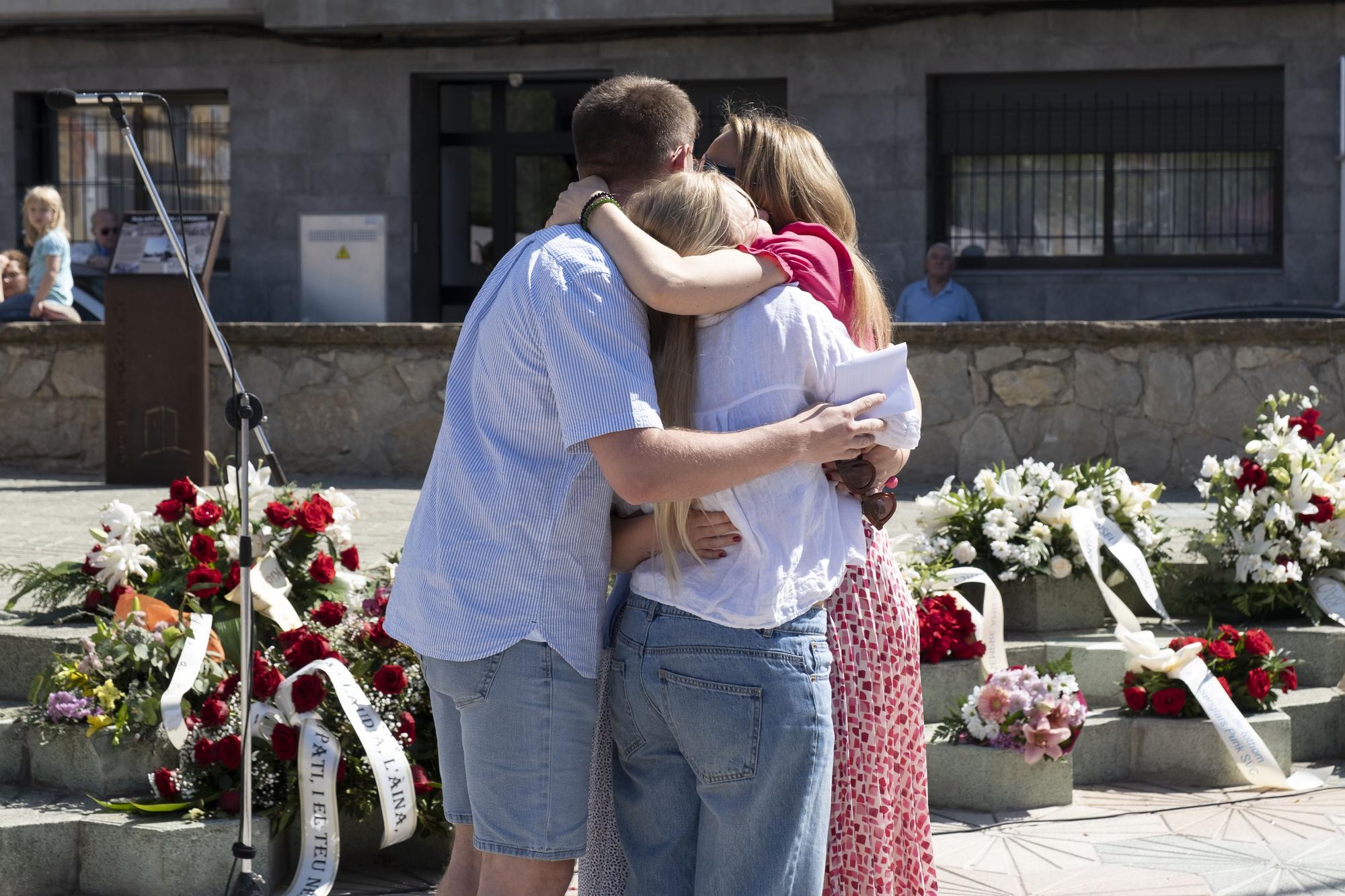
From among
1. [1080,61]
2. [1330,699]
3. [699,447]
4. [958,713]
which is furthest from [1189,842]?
[1080,61]

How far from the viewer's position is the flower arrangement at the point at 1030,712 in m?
4.15

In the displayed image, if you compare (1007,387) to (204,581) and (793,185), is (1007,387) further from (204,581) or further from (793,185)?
(793,185)

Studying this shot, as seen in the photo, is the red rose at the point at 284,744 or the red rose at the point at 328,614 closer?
the red rose at the point at 284,744

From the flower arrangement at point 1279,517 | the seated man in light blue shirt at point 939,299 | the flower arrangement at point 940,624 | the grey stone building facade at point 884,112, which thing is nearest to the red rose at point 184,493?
the flower arrangement at point 940,624

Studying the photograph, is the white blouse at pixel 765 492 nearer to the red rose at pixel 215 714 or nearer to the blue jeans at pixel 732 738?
the blue jeans at pixel 732 738

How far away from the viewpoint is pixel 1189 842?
13.0ft

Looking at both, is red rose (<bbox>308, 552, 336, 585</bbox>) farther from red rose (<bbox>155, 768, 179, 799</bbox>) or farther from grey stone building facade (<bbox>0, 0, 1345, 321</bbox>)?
grey stone building facade (<bbox>0, 0, 1345, 321</bbox>)

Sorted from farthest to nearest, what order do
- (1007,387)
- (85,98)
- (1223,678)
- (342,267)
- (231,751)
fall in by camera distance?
(342,267), (1007,387), (1223,678), (85,98), (231,751)

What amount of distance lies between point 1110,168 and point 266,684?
1110 cm

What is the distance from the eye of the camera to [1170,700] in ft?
14.9

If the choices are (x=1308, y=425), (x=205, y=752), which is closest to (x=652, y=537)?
(x=205, y=752)

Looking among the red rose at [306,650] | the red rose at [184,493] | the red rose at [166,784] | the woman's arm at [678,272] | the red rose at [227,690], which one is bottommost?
the red rose at [166,784]

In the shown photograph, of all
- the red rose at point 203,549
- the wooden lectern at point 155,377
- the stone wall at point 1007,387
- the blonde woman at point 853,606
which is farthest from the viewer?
the wooden lectern at point 155,377

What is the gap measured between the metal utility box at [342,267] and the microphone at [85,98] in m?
9.87
